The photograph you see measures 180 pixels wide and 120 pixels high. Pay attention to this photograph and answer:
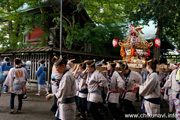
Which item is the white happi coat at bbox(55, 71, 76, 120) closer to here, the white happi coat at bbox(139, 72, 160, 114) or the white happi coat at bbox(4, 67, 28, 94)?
the white happi coat at bbox(139, 72, 160, 114)

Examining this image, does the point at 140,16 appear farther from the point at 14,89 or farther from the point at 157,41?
the point at 14,89

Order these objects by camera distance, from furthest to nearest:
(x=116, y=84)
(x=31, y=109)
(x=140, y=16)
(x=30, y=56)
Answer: (x=140, y=16)
(x=30, y=56)
(x=31, y=109)
(x=116, y=84)

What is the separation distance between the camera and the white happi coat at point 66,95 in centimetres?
334

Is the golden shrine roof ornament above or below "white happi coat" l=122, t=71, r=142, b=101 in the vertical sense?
above

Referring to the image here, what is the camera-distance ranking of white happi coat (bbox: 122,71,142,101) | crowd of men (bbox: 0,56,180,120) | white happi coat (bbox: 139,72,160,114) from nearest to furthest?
1. crowd of men (bbox: 0,56,180,120)
2. white happi coat (bbox: 139,72,160,114)
3. white happi coat (bbox: 122,71,142,101)

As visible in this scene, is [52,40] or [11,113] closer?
[11,113]

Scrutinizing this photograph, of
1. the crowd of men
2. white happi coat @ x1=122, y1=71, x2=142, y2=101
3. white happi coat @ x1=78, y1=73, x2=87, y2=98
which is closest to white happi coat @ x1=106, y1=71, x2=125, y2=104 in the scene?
the crowd of men

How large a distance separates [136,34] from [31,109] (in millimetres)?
6799

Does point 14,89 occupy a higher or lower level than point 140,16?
lower

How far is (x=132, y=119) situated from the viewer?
5535 mm

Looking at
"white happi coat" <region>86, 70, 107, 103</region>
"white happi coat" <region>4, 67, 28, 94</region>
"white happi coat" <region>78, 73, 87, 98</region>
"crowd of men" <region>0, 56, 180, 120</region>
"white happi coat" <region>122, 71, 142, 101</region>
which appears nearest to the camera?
"crowd of men" <region>0, 56, 180, 120</region>

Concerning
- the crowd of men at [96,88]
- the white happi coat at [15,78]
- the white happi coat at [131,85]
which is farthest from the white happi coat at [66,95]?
the white happi coat at [15,78]

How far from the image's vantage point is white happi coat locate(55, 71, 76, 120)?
10.9 feet

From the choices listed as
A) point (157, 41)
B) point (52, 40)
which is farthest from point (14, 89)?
point (157, 41)
